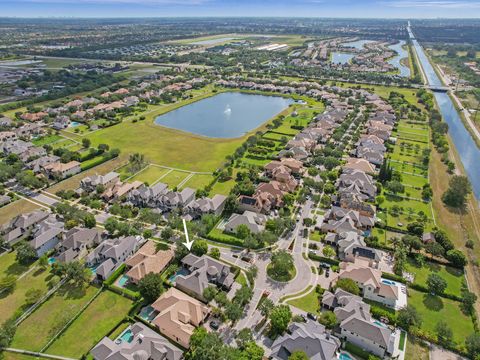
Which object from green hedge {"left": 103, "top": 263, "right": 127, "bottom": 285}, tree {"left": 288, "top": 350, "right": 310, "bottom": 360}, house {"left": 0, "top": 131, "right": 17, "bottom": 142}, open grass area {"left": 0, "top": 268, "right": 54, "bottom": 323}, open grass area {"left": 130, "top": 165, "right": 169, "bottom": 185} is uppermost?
house {"left": 0, "top": 131, "right": 17, "bottom": 142}

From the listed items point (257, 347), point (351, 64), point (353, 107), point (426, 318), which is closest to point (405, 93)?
point (353, 107)

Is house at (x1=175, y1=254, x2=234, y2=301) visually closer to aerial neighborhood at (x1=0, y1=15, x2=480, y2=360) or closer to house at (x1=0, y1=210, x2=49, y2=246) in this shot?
aerial neighborhood at (x1=0, y1=15, x2=480, y2=360)

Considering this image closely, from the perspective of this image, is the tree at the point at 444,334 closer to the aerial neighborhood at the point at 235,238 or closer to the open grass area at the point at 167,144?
the aerial neighborhood at the point at 235,238

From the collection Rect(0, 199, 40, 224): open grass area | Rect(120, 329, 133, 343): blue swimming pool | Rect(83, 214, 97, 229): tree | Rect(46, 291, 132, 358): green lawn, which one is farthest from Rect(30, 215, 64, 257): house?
Rect(120, 329, 133, 343): blue swimming pool

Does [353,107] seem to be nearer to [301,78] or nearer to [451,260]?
[301,78]

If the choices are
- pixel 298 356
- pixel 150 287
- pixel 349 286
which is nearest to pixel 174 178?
pixel 150 287

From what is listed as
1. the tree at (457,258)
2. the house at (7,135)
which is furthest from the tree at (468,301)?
the house at (7,135)

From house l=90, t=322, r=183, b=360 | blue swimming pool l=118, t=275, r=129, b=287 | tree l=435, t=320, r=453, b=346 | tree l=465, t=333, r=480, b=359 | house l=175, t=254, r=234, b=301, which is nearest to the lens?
house l=90, t=322, r=183, b=360
